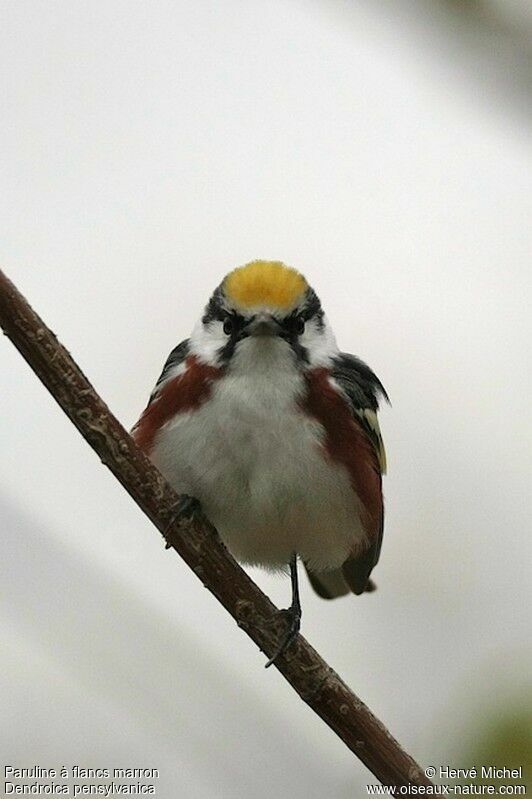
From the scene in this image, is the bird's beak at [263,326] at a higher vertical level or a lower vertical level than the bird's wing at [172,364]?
higher

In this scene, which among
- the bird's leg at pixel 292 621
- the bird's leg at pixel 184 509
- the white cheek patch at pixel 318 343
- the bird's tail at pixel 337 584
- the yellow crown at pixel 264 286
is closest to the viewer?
the bird's leg at pixel 184 509

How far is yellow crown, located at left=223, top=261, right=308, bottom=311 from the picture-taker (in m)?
3.42

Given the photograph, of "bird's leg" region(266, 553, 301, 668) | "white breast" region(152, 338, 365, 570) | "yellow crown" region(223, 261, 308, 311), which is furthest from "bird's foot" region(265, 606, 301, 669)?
"yellow crown" region(223, 261, 308, 311)

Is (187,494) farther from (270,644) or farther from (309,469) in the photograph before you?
(270,644)

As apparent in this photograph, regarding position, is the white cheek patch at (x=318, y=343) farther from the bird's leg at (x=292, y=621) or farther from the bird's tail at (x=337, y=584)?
the bird's tail at (x=337, y=584)

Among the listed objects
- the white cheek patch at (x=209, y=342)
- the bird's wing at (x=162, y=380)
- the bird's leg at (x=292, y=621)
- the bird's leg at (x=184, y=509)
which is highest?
the white cheek patch at (x=209, y=342)

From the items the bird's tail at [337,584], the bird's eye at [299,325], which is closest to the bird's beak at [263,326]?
the bird's eye at [299,325]

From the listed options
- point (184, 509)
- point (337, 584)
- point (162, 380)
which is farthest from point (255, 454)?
point (337, 584)

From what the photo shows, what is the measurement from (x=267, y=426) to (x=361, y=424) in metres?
0.47

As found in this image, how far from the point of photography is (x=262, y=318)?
3361 mm

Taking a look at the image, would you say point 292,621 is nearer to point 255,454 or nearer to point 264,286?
point 255,454

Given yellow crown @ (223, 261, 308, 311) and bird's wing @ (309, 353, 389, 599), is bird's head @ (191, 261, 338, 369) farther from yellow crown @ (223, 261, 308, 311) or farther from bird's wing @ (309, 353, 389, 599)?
bird's wing @ (309, 353, 389, 599)

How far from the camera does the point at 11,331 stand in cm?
230

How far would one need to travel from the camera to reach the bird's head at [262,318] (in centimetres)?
338
